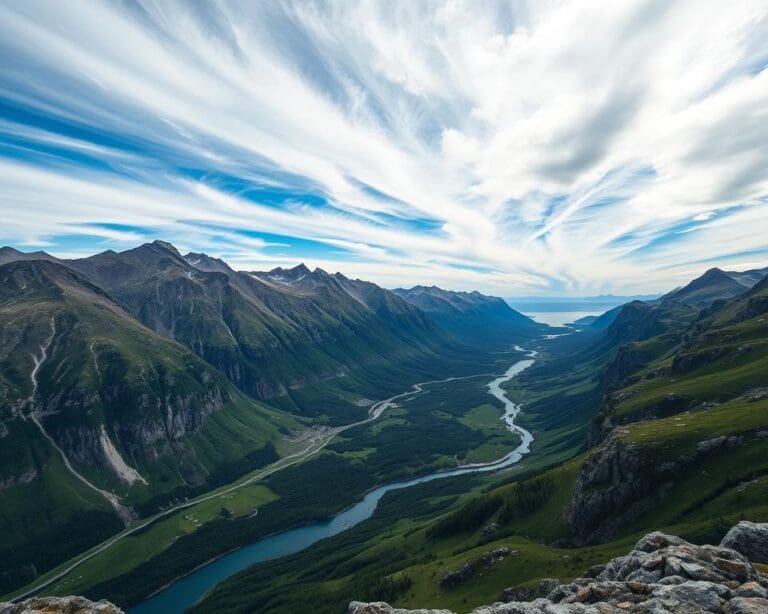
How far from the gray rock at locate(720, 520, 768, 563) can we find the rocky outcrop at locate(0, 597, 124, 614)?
2787 inches

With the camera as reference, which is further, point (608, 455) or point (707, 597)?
point (608, 455)

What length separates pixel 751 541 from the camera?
158ft

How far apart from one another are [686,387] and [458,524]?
92.8 metres

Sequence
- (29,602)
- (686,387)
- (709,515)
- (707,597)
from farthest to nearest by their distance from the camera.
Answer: (686,387) → (709,515) → (29,602) → (707,597)

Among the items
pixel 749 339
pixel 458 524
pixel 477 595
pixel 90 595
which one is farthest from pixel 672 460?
pixel 90 595

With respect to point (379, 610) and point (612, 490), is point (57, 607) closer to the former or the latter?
point (379, 610)

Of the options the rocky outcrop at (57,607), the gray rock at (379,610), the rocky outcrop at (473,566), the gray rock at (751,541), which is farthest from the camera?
the rocky outcrop at (473,566)

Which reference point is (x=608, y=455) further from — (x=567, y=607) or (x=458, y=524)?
(x=567, y=607)

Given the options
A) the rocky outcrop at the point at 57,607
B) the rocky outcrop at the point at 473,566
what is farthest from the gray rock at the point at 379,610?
the rocky outcrop at the point at 473,566

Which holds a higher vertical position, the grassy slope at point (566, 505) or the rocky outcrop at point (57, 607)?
the rocky outcrop at point (57, 607)

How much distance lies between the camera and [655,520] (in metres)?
90.6

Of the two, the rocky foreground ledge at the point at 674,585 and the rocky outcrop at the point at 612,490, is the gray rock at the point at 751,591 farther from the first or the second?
the rocky outcrop at the point at 612,490

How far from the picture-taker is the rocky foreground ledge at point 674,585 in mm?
34469

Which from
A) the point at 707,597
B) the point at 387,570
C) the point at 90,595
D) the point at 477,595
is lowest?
the point at 90,595
